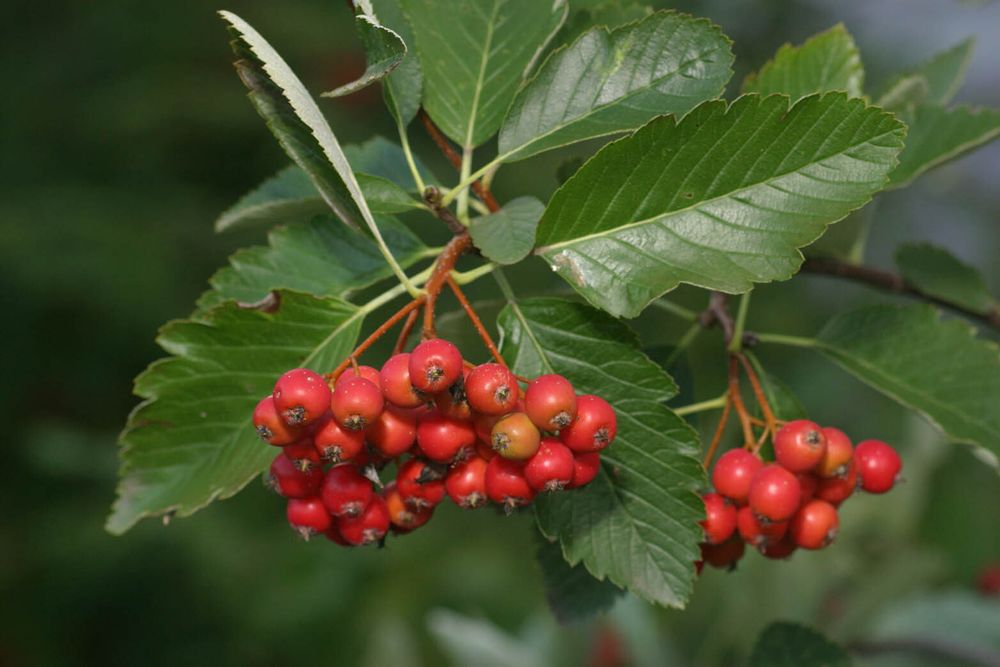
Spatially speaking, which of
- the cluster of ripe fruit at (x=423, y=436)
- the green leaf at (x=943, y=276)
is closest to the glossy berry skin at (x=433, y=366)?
the cluster of ripe fruit at (x=423, y=436)

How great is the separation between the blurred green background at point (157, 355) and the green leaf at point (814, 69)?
1865 millimetres

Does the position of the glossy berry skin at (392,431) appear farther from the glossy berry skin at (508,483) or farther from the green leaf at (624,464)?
the green leaf at (624,464)

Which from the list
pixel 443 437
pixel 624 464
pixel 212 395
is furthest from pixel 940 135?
pixel 212 395

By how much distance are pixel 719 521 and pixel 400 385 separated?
0.55 meters

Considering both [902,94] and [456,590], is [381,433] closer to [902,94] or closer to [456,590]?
[902,94]

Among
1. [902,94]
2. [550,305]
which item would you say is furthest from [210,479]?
[902,94]

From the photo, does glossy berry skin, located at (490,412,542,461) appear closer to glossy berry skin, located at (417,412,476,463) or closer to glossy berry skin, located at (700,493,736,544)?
glossy berry skin, located at (417,412,476,463)

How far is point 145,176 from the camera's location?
5.53 m

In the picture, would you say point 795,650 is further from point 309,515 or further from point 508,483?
point 309,515

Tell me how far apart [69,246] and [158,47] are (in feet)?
4.86

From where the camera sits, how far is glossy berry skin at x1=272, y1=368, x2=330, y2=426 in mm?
1254

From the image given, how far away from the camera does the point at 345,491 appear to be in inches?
55.0

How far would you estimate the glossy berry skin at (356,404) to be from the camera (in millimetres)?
1254

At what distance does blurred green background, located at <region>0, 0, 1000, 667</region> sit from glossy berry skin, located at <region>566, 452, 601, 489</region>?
2173mm
